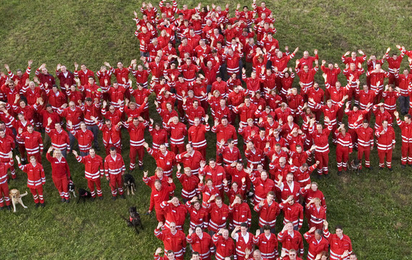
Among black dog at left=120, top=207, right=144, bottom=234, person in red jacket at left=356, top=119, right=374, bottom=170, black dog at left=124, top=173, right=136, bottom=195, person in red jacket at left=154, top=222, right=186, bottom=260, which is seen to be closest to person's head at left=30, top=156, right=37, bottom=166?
black dog at left=124, top=173, right=136, bottom=195

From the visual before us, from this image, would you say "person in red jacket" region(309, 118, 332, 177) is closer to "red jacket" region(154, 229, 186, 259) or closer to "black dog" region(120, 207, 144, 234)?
"red jacket" region(154, 229, 186, 259)

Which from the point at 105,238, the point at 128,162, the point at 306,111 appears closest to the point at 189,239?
the point at 105,238

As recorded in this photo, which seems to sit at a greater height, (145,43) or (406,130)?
(145,43)

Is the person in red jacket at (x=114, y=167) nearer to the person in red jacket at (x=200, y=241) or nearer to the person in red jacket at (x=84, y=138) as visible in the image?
the person in red jacket at (x=84, y=138)

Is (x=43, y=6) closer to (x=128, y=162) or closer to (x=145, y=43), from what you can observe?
(x=145, y=43)

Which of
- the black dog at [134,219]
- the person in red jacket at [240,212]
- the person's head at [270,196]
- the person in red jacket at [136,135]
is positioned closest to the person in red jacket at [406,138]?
the person's head at [270,196]

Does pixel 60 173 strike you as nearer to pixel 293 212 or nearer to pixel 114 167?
pixel 114 167
